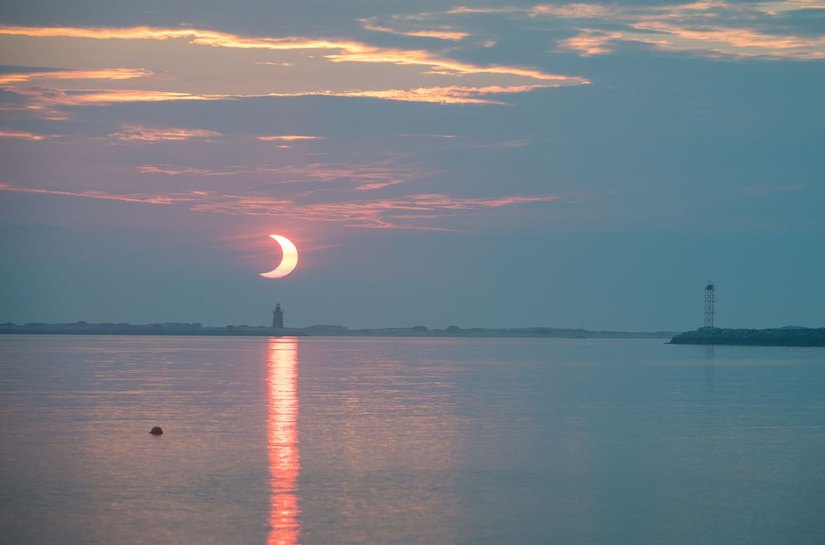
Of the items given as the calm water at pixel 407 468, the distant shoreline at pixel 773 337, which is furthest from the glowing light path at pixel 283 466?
the distant shoreline at pixel 773 337

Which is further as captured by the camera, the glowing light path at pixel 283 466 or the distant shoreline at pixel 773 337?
the distant shoreline at pixel 773 337

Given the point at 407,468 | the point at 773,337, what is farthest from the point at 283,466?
the point at 773,337

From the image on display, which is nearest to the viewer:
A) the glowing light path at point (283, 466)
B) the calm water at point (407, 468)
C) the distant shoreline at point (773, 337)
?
the glowing light path at point (283, 466)

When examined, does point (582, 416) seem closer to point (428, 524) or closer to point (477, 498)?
point (477, 498)

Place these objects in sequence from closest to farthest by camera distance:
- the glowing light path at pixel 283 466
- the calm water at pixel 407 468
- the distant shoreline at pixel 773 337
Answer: the glowing light path at pixel 283 466, the calm water at pixel 407 468, the distant shoreline at pixel 773 337

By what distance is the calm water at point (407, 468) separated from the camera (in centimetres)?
2041

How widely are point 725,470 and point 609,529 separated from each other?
8191 mm

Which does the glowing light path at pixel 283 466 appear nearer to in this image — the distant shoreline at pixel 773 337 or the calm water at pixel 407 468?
the calm water at pixel 407 468

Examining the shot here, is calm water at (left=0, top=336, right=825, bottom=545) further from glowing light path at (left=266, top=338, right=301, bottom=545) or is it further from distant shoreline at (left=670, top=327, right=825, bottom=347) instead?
distant shoreline at (left=670, top=327, right=825, bottom=347)

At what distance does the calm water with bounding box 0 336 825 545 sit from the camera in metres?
20.4

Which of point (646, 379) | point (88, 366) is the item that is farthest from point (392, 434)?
point (88, 366)

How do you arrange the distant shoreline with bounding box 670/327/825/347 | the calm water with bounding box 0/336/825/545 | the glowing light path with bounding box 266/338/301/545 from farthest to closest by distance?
the distant shoreline with bounding box 670/327/825/347, the calm water with bounding box 0/336/825/545, the glowing light path with bounding box 266/338/301/545

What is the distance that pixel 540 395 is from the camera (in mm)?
52188

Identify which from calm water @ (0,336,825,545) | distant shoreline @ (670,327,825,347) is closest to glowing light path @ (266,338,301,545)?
calm water @ (0,336,825,545)
